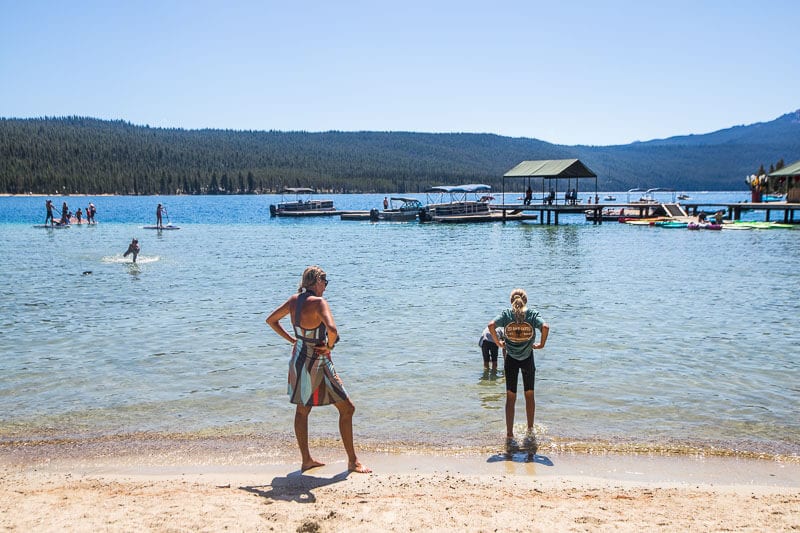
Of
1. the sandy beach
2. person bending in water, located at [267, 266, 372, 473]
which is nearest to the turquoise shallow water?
the sandy beach

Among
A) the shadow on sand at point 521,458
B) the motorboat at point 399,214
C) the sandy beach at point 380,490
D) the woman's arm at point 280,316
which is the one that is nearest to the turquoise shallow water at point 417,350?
the shadow on sand at point 521,458

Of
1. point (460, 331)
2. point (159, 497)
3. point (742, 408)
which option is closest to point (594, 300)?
point (460, 331)

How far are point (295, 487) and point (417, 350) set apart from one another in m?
6.62

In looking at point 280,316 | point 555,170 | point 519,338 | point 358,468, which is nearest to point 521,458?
point 519,338

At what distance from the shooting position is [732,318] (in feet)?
53.4

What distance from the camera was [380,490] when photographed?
21.6 feet

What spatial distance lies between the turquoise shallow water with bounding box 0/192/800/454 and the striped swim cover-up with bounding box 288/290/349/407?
2100 millimetres

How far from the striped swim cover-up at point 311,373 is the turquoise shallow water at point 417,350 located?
210 cm

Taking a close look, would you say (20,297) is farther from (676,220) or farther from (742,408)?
(676,220)

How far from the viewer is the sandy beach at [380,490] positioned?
5656 mm

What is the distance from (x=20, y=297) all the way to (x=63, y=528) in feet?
54.8

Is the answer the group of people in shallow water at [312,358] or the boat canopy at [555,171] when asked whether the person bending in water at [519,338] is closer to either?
the group of people in shallow water at [312,358]

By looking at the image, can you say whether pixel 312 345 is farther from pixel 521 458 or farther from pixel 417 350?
pixel 417 350

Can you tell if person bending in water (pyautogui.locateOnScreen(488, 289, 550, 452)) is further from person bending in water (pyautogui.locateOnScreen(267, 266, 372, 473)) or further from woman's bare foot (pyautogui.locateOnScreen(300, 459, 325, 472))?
woman's bare foot (pyautogui.locateOnScreen(300, 459, 325, 472))
